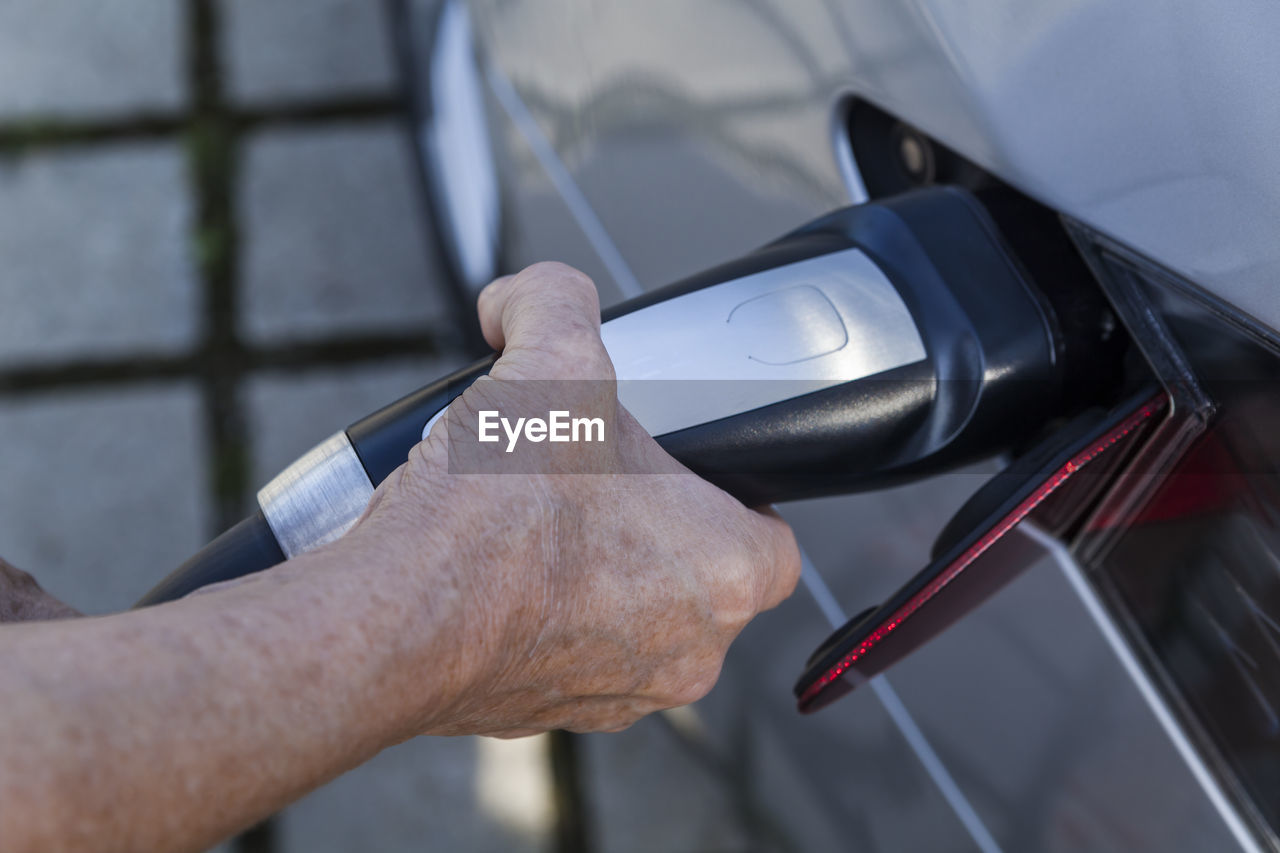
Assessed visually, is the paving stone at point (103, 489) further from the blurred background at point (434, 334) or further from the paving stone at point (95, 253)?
the paving stone at point (95, 253)

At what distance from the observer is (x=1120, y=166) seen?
56 cm

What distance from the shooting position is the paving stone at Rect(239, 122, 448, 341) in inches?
75.4

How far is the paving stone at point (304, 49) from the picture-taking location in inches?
83.5

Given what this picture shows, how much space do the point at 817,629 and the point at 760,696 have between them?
26 cm

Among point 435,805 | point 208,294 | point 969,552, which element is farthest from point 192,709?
point 208,294

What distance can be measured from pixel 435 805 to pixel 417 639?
112 cm

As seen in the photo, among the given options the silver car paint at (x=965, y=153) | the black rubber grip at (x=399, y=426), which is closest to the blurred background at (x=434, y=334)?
the silver car paint at (x=965, y=153)

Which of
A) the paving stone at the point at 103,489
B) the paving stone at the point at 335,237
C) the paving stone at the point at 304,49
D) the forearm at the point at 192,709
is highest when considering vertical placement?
the paving stone at the point at 304,49

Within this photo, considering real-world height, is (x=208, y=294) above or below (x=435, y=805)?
above

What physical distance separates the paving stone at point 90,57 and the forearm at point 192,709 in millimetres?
1861

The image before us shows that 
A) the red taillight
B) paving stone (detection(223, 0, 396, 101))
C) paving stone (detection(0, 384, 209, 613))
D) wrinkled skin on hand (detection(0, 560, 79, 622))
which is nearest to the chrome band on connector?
wrinkled skin on hand (detection(0, 560, 79, 622))

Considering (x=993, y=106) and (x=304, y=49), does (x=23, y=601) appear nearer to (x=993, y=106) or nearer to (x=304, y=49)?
(x=993, y=106)

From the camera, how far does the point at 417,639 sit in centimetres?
53

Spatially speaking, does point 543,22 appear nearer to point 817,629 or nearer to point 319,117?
point 817,629
